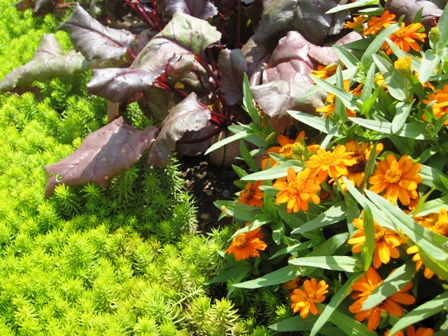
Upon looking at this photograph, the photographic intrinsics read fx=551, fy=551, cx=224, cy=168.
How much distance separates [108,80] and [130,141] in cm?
32

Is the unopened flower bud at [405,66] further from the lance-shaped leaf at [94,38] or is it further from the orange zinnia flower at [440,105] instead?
the lance-shaped leaf at [94,38]

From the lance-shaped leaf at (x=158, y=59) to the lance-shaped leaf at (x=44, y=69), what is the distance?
24.9 inches

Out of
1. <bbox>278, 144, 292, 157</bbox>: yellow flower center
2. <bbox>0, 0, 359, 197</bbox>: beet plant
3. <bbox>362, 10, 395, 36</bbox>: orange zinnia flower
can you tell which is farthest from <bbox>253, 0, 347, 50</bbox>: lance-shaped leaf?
<bbox>278, 144, 292, 157</bbox>: yellow flower center

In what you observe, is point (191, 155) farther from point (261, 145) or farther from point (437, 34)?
point (437, 34)

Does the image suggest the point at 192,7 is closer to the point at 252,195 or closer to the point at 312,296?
the point at 252,195

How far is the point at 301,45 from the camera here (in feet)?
8.23

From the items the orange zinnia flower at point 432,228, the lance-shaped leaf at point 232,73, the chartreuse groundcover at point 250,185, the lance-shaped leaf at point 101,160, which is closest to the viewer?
the orange zinnia flower at point 432,228

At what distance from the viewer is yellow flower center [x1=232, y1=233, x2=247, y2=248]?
204cm

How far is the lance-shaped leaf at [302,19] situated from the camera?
2678mm

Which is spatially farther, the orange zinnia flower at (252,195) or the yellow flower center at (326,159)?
the orange zinnia flower at (252,195)

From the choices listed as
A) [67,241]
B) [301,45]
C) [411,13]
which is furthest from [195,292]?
[411,13]

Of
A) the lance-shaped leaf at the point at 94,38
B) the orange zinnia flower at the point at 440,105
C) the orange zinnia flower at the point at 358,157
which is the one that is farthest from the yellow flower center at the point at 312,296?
the lance-shaped leaf at the point at 94,38

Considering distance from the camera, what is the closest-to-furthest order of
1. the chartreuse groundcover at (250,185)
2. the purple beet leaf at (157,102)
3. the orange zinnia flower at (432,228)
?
1. the orange zinnia flower at (432,228)
2. the chartreuse groundcover at (250,185)
3. the purple beet leaf at (157,102)

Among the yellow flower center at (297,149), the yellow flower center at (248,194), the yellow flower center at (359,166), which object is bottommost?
the yellow flower center at (248,194)
